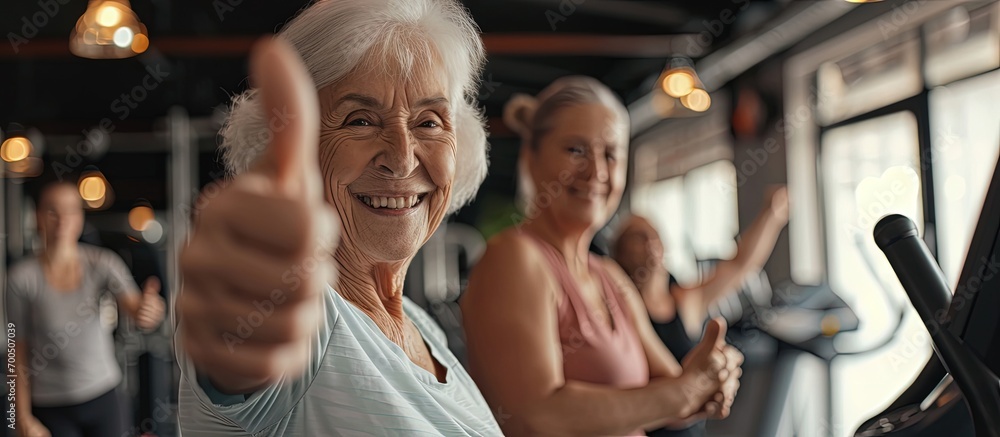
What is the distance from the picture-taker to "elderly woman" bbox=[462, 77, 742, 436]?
1.28 meters

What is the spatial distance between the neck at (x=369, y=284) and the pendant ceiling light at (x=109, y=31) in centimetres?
330

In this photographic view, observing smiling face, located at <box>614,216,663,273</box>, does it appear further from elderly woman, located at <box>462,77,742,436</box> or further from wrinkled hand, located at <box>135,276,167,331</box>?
wrinkled hand, located at <box>135,276,167,331</box>

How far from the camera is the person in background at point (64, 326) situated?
3.20 meters

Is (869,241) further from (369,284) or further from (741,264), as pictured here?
(369,284)

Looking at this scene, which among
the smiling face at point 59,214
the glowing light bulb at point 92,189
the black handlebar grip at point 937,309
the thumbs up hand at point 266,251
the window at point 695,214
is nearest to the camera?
the thumbs up hand at point 266,251

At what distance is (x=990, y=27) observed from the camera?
4168 millimetres

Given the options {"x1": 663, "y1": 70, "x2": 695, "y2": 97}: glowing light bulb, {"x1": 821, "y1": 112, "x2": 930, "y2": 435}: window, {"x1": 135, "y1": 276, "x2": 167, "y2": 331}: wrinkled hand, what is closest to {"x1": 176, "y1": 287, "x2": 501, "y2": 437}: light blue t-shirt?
{"x1": 135, "y1": 276, "x2": 167, "y2": 331}: wrinkled hand

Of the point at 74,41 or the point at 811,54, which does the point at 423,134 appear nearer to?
the point at 74,41

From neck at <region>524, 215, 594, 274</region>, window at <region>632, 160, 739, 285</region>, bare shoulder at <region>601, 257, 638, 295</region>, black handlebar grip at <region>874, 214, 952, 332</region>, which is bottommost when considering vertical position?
black handlebar grip at <region>874, 214, 952, 332</region>

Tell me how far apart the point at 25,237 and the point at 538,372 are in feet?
21.5

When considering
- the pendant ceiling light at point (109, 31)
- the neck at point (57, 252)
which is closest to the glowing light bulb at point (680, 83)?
the pendant ceiling light at point (109, 31)

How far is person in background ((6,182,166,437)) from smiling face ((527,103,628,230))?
2.34 m

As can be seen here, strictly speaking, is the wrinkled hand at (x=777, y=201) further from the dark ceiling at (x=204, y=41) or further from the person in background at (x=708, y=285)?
the dark ceiling at (x=204, y=41)

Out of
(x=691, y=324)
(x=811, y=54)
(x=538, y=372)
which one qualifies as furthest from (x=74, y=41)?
(x=811, y=54)
